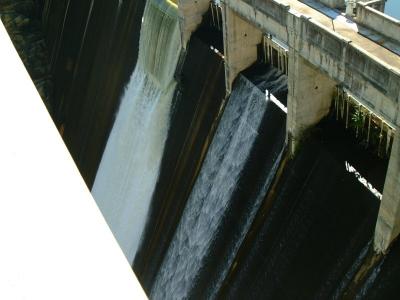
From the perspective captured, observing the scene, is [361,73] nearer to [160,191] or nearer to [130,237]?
[160,191]

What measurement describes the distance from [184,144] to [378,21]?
8.11m

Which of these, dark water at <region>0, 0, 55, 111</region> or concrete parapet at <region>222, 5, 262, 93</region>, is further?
dark water at <region>0, 0, 55, 111</region>

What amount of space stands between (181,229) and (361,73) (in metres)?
8.48

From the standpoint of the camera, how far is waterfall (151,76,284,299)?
13945 mm

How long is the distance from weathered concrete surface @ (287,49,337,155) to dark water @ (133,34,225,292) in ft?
12.3

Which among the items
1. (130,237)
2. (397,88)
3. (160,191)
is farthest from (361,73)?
(130,237)

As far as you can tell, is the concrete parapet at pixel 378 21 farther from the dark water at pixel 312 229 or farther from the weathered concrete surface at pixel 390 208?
the dark water at pixel 312 229

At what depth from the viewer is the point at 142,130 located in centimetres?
1930

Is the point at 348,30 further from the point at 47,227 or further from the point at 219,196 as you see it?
the point at 47,227

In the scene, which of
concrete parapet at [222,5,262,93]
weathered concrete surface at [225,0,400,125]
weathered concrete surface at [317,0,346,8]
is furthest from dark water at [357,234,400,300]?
concrete parapet at [222,5,262,93]

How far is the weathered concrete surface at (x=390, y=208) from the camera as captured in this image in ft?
30.6

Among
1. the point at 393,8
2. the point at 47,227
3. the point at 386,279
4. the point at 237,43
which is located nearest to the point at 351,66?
the point at 386,279

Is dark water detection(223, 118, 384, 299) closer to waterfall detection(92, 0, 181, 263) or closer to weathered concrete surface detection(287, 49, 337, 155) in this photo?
weathered concrete surface detection(287, 49, 337, 155)

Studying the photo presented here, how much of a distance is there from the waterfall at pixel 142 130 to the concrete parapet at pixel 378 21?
8168 mm
